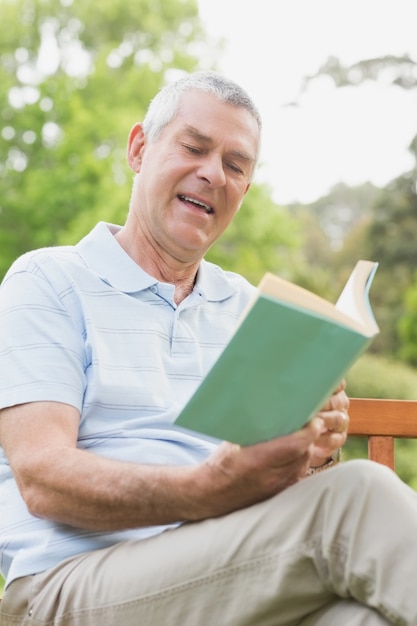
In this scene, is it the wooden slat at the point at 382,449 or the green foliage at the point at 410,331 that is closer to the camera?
the wooden slat at the point at 382,449

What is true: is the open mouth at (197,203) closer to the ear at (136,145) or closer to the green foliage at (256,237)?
the ear at (136,145)

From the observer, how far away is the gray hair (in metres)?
2.04

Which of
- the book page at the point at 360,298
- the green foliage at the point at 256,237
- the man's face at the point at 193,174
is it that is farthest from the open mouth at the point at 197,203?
the green foliage at the point at 256,237

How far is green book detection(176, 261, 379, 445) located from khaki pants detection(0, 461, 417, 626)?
4.7 inches

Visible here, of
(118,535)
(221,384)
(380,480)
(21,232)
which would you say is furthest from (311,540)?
(21,232)

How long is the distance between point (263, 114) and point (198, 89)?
13829 mm

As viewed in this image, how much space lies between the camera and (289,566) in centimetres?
135

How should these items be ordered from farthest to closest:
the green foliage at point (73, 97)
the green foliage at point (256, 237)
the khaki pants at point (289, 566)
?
the green foliage at point (256, 237) → the green foliage at point (73, 97) → the khaki pants at point (289, 566)

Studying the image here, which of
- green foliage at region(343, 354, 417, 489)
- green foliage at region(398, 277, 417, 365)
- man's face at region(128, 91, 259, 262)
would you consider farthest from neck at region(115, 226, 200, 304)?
green foliage at region(398, 277, 417, 365)

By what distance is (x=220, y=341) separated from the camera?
6.73 feet

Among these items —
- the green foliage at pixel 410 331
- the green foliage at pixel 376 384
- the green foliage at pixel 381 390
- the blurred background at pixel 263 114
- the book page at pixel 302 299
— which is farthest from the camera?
the green foliage at pixel 410 331

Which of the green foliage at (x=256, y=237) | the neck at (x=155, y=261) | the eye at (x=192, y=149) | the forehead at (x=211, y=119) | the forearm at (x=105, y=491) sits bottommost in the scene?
the green foliage at (x=256, y=237)

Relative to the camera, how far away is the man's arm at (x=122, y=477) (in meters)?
1.39

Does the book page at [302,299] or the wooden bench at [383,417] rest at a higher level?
the book page at [302,299]
